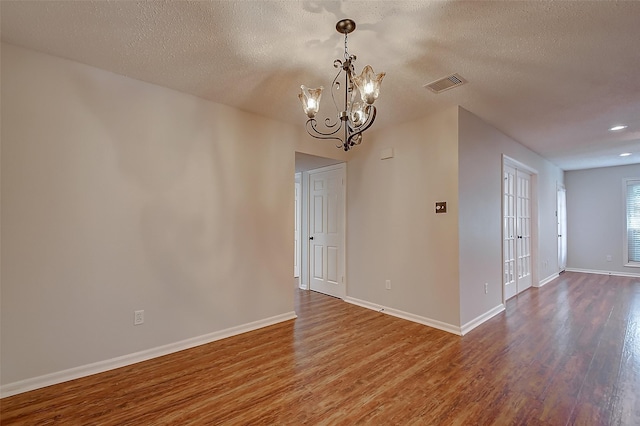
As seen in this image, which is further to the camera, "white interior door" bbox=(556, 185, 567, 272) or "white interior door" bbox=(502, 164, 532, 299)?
"white interior door" bbox=(556, 185, 567, 272)

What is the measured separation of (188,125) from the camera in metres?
2.91

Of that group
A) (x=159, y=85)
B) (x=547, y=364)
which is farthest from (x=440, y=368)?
(x=159, y=85)

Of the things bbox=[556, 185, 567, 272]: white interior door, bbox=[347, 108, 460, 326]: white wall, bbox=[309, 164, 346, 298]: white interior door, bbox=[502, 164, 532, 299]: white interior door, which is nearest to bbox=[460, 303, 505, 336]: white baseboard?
bbox=[347, 108, 460, 326]: white wall

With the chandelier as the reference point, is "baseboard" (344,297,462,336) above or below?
below

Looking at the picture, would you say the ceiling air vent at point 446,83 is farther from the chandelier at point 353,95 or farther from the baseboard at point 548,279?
the baseboard at point 548,279

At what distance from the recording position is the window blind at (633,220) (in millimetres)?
6281

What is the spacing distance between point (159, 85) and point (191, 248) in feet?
5.17

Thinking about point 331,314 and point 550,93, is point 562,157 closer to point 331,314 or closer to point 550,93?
point 550,93

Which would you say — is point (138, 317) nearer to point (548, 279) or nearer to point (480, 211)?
point (480, 211)

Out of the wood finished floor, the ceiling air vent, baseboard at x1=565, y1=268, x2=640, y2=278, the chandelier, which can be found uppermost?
the ceiling air vent

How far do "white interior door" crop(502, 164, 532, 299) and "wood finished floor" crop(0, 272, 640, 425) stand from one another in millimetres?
1287

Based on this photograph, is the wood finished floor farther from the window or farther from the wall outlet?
the window

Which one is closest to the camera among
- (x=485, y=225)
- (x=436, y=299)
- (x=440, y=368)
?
(x=440, y=368)

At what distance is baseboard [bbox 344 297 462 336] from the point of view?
3.21 meters
